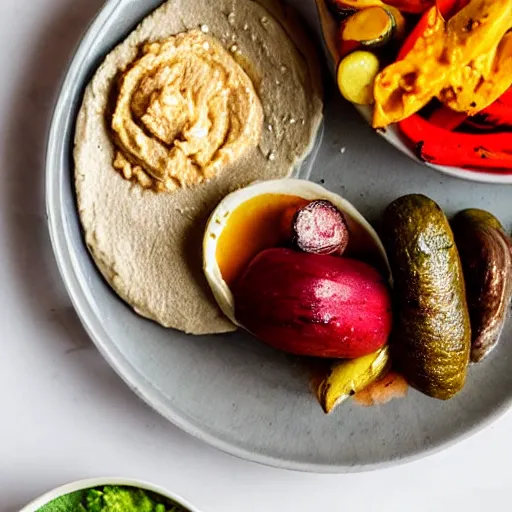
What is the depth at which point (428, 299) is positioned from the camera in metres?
1.29

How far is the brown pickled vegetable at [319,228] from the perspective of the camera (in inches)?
53.2

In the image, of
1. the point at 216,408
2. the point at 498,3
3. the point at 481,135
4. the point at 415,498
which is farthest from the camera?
the point at 415,498

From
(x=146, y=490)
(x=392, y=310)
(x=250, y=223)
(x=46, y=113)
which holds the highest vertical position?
(x=46, y=113)

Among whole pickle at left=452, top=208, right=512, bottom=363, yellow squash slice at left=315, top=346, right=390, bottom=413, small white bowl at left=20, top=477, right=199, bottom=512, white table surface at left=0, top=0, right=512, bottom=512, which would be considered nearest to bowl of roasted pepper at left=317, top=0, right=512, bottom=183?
whole pickle at left=452, top=208, right=512, bottom=363

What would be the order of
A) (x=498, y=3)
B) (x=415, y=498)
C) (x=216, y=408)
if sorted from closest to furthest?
(x=498, y=3) < (x=216, y=408) < (x=415, y=498)

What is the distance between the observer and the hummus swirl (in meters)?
1.38

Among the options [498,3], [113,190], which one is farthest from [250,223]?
[498,3]

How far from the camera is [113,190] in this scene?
55.8 inches

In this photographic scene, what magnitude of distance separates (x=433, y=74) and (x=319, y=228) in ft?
0.98

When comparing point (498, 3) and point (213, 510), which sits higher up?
point (498, 3)

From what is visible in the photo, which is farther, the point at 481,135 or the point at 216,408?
the point at 216,408

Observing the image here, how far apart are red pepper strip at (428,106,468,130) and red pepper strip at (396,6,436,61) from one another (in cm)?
13

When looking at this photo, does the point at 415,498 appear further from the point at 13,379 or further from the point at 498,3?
the point at 498,3

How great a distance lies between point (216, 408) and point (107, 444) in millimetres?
223
